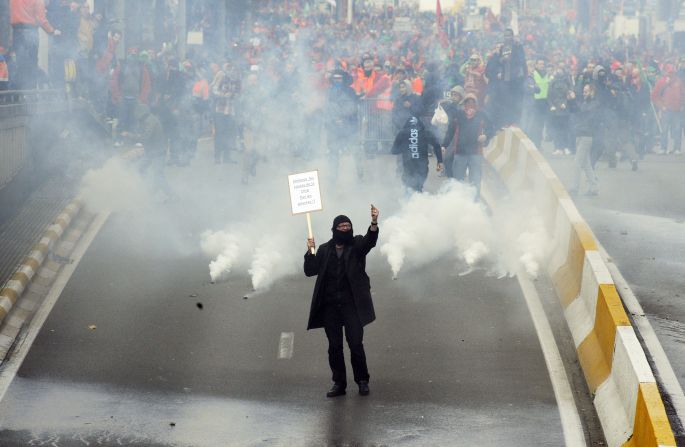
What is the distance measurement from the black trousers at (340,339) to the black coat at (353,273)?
6cm

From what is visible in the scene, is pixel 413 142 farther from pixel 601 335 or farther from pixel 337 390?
pixel 337 390

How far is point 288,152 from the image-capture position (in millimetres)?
23031

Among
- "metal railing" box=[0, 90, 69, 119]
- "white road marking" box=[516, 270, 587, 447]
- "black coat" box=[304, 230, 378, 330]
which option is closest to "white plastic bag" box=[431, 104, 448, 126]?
"white road marking" box=[516, 270, 587, 447]

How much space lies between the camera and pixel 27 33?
64.2ft

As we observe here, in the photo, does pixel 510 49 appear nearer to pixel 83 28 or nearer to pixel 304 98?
pixel 304 98

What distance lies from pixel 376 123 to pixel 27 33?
6853 mm

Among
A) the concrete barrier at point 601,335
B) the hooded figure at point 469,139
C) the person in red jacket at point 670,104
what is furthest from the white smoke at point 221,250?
the person in red jacket at point 670,104

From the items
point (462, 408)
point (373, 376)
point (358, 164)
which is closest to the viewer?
point (462, 408)

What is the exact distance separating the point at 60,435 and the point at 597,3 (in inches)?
1575

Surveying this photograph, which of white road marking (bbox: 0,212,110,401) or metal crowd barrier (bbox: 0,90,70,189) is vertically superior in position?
metal crowd barrier (bbox: 0,90,70,189)

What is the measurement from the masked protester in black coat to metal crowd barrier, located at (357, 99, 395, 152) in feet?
44.9

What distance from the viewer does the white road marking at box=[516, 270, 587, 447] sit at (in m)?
8.96

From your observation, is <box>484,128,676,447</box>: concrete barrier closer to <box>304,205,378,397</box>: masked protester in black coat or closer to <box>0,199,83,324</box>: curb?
<box>304,205,378,397</box>: masked protester in black coat

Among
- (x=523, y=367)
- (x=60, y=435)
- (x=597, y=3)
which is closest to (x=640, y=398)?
(x=523, y=367)
